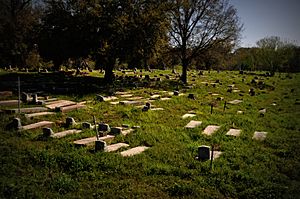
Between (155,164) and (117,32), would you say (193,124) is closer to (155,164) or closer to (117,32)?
(155,164)

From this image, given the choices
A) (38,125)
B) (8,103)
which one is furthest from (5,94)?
(38,125)

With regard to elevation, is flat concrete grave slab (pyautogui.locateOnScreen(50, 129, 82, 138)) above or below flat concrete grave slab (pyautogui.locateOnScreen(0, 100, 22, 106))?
below

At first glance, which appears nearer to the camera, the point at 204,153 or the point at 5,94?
the point at 204,153

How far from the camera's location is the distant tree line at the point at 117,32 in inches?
690

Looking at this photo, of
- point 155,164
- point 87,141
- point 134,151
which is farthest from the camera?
point 87,141

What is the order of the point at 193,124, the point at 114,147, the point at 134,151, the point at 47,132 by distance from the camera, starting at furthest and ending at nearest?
the point at 193,124, the point at 47,132, the point at 114,147, the point at 134,151

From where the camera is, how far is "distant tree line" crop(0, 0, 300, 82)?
57.5 feet

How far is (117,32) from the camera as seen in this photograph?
17266 mm

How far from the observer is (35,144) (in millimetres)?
7949

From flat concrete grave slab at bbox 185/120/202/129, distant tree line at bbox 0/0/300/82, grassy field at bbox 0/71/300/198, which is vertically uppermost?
distant tree line at bbox 0/0/300/82

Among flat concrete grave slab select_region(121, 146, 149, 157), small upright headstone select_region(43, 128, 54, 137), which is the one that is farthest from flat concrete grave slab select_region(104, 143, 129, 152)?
small upright headstone select_region(43, 128, 54, 137)

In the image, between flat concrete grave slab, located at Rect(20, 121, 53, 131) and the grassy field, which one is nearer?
the grassy field

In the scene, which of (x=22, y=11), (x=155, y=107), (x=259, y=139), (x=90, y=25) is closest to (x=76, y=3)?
(x=90, y=25)

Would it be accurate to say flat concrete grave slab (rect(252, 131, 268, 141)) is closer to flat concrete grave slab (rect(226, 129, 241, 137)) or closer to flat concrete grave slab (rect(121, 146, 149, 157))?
flat concrete grave slab (rect(226, 129, 241, 137))
